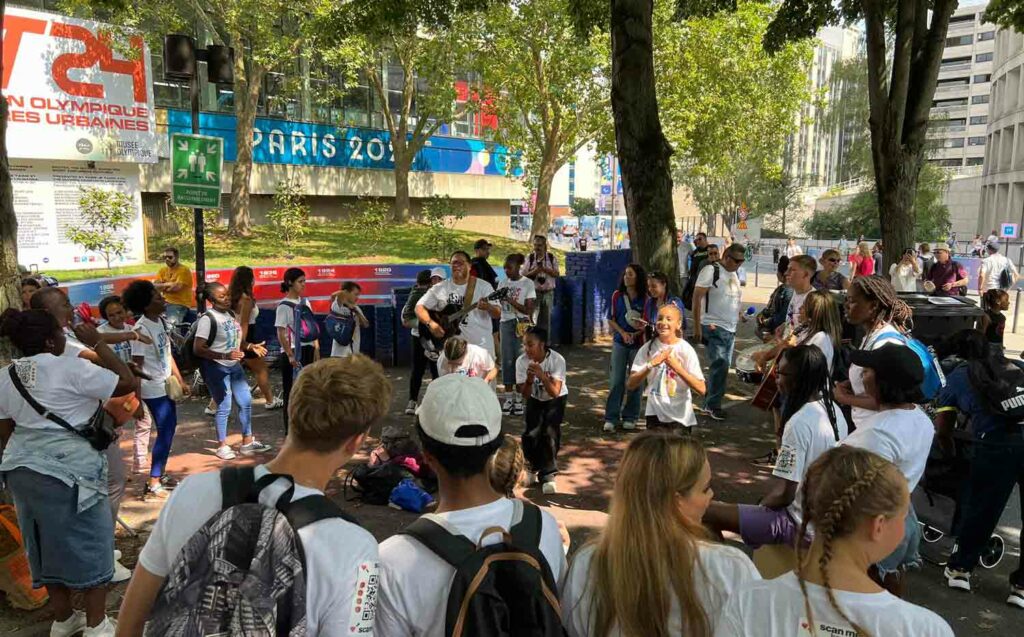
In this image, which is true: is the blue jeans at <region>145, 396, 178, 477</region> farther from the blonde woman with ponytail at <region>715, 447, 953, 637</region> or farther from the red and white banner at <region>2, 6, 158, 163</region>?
the red and white banner at <region>2, 6, 158, 163</region>

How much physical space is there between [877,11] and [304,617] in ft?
36.1

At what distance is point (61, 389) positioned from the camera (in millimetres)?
3523

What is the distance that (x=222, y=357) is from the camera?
6.72m

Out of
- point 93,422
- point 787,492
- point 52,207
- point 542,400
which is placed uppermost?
point 52,207

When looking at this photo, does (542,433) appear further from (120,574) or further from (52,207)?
(52,207)

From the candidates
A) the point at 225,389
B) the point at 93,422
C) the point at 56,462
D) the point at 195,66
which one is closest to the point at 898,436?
the point at 93,422

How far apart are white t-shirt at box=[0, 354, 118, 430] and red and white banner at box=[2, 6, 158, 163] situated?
18.3m

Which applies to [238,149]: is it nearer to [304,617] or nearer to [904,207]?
[904,207]

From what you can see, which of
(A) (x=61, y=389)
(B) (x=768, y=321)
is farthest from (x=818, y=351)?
(B) (x=768, y=321)

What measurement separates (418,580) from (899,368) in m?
2.54

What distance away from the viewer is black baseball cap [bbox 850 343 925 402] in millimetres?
3365

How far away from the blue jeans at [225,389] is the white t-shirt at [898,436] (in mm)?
5519

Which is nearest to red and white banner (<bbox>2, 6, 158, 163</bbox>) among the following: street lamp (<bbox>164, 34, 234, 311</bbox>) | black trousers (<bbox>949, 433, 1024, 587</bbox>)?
street lamp (<bbox>164, 34, 234, 311</bbox>)

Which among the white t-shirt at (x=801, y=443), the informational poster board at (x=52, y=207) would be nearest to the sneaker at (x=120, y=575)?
the white t-shirt at (x=801, y=443)
